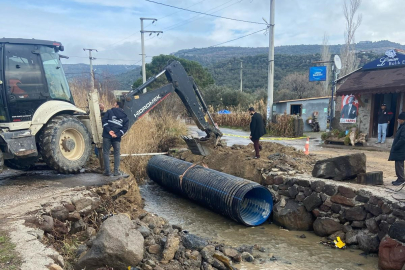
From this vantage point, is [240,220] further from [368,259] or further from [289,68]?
[289,68]

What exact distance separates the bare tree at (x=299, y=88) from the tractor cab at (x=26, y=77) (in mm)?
30143

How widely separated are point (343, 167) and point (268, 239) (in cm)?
241

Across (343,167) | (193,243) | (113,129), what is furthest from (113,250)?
(343,167)

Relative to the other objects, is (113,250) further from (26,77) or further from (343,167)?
(343,167)

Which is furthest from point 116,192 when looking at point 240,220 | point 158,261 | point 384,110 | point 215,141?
point 384,110

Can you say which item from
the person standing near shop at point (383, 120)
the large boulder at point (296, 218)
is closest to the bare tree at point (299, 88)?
the person standing near shop at point (383, 120)

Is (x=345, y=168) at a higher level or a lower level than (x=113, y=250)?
higher

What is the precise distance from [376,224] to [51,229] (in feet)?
18.3

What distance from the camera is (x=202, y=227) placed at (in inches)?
278

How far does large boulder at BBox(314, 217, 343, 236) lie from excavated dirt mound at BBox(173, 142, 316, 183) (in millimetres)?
1502

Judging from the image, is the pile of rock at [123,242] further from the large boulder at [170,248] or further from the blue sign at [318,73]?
the blue sign at [318,73]

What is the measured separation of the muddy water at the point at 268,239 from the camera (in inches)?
212

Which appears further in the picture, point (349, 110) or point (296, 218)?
point (349, 110)

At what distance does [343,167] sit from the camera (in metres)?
7.11
